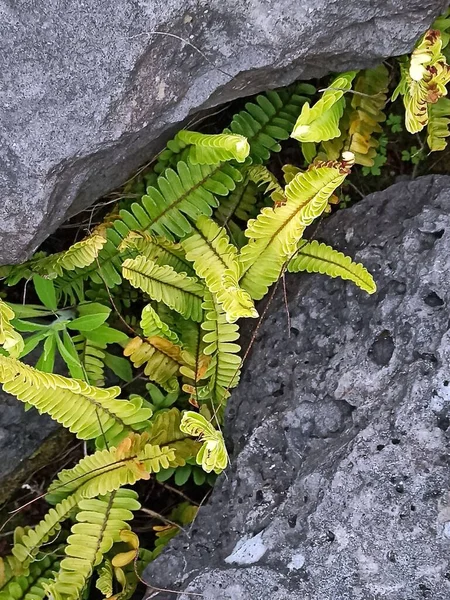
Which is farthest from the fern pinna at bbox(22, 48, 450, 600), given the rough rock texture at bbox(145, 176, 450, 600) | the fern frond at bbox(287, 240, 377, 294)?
the rough rock texture at bbox(145, 176, 450, 600)

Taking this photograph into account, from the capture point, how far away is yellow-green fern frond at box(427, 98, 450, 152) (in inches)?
128

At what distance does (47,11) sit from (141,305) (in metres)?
1.76

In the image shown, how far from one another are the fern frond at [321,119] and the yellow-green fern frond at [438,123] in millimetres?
508

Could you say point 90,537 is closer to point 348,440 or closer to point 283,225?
point 348,440

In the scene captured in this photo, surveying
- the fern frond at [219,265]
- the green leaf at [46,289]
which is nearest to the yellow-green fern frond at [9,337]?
the green leaf at [46,289]

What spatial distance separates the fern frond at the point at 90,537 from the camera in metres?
3.23

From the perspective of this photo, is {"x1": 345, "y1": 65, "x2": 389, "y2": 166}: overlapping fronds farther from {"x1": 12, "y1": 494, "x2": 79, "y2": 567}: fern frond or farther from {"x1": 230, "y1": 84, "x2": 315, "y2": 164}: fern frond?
{"x1": 12, "y1": 494, "x2": 79, "y2": 567}: fern frond

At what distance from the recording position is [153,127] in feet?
9.59

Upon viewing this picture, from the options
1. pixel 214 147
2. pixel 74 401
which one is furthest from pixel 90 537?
pixel 214 147

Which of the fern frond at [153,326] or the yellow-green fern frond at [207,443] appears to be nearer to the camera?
the yellow-green fern frond at [207,443]

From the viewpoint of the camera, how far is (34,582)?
354 cm

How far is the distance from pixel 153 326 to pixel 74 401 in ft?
1.65

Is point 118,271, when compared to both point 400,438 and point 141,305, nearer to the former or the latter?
point 141,305

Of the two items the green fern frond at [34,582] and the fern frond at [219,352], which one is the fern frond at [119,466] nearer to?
the fern frond at [219,352]
